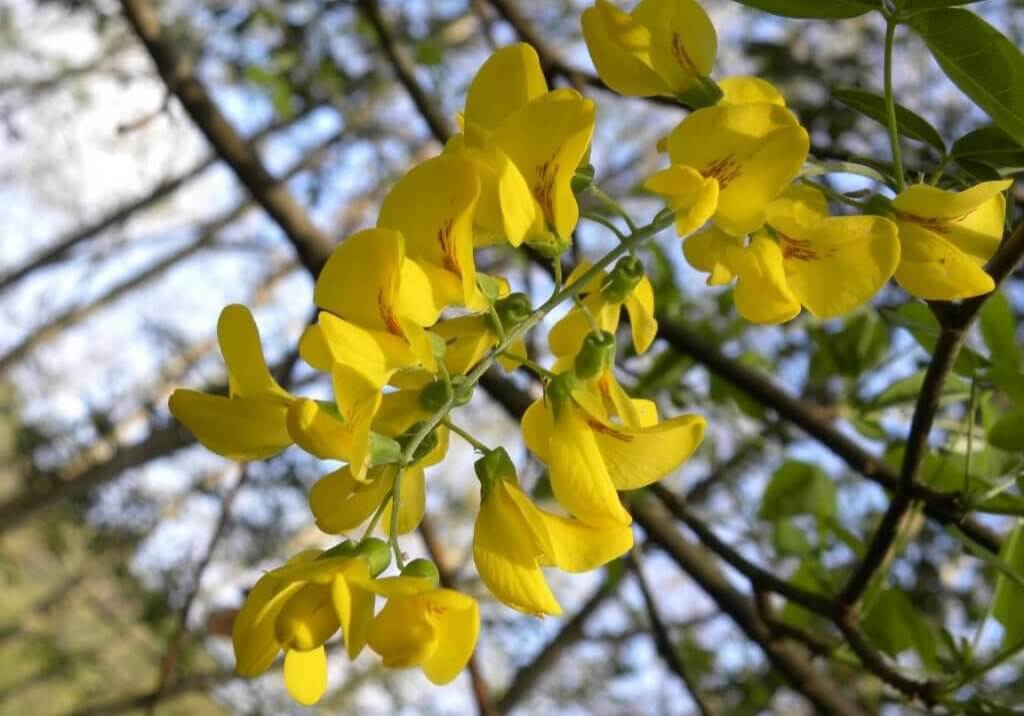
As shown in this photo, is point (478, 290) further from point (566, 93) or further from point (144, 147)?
point (144, 147)

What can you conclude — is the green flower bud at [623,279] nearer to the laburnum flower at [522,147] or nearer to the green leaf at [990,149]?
the laburnum flower at [522,147]

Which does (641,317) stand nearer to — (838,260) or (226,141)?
(838,260)

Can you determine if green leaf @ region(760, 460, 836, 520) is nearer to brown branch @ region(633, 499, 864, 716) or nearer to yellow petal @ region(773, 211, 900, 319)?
brown branch @ region(633, 499, 864, 716)

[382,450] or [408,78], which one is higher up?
[408,78]

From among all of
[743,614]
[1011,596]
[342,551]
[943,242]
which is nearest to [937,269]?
[943,242]

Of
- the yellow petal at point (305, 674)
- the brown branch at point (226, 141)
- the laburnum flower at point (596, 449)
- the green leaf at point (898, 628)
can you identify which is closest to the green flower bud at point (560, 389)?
the laburnum flower at point (596, 449)

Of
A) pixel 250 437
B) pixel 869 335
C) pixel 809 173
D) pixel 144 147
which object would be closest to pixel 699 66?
pixel 809 173
